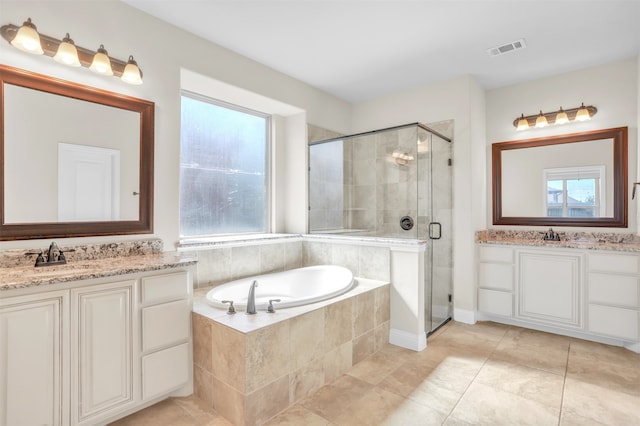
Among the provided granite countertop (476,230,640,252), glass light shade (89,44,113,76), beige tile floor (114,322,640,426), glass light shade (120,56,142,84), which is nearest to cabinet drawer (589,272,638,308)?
granite countertop (476,230,640,252)

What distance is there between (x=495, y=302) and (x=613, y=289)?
3.12 feet

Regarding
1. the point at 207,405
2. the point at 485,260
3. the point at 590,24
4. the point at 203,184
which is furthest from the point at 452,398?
the point at 590,24

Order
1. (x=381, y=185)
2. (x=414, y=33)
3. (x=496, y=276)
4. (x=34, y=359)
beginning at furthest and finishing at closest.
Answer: (x=381, y=185) → (x=496, y=276) → (x=414, y=33) → (x=34, y=359)

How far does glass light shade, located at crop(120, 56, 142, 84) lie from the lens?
2.10 metres

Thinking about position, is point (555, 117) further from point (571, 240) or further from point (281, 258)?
point (281, 258)

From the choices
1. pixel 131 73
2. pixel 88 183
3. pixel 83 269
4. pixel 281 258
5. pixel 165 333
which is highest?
pixel 131 73

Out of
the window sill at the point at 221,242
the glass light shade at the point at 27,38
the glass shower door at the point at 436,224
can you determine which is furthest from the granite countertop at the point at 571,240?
the glass light shade at the point at 27,38

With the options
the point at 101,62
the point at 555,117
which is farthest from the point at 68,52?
the point at 555,117

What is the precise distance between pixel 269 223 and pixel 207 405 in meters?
2.07

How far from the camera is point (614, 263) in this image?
2.71 metres

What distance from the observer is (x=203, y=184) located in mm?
3078

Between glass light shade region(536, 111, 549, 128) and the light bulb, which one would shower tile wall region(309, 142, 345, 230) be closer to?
glass light shade region(536, 111, 549, 128)

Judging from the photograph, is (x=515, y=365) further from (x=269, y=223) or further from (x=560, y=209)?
(x=269, y=223)

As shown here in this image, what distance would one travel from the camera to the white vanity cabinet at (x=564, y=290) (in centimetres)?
266
